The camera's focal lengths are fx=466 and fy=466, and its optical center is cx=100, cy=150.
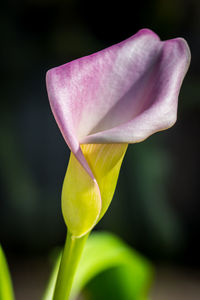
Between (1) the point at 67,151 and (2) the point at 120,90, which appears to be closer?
(2) the point at 120,90

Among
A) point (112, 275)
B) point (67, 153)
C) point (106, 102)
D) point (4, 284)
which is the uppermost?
point (106, 102)

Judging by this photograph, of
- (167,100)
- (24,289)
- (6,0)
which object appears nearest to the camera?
(167,100)

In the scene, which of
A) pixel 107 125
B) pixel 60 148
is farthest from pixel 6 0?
pixel 107 125

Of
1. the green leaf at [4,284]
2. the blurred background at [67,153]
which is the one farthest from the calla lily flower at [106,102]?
the blurred background at [67,153]

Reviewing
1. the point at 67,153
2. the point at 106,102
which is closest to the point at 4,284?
the point at 106,102

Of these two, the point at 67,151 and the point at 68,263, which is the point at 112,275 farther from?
the point at 67,151

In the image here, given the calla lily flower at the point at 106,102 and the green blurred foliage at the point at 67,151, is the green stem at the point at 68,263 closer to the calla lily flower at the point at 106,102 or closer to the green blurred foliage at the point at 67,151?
the calla lily flower at the point at 106,102

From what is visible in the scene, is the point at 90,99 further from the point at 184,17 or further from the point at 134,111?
the point at 184,17
